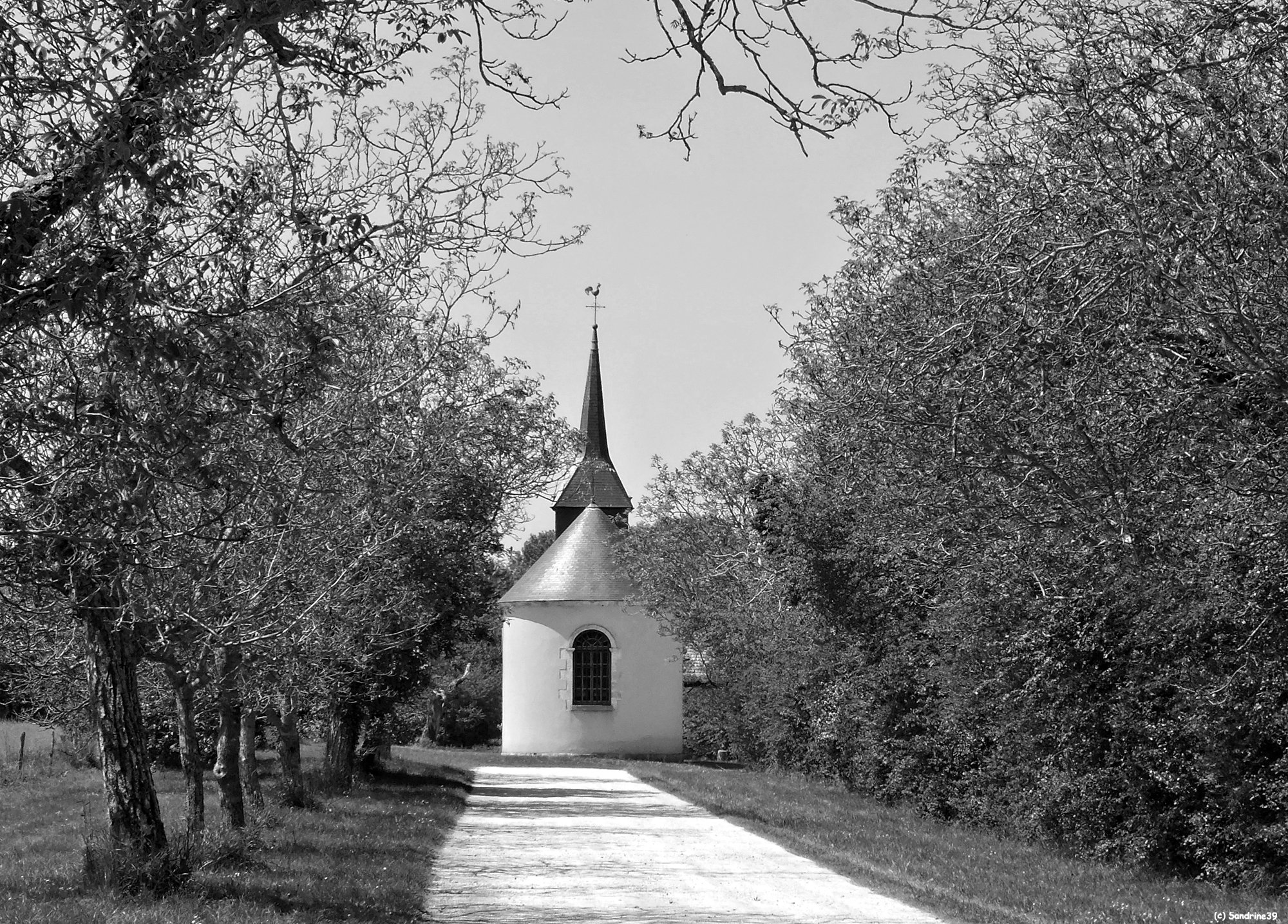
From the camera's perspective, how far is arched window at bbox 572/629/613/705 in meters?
42.1

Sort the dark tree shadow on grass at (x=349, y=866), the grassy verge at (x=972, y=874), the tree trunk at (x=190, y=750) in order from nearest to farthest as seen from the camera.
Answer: the dark tree shadow on grass at (x=349, y=866)
the grassy verge at (x=972, y=874)
the tree trunk at (x=190, y=750)

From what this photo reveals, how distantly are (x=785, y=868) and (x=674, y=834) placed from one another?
369cm

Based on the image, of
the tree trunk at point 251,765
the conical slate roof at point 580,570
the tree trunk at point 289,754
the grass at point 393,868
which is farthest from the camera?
the conical slate roof at point 580,570

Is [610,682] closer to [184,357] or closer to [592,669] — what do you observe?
[592,669]

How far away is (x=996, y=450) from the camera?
1098 cm

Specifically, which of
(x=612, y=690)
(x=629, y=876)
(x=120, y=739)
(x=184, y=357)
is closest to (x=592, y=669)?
(x=612, y=690)

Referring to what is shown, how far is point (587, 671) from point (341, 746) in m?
21.5

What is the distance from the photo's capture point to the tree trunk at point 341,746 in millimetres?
20828

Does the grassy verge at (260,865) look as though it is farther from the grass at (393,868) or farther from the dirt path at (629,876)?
the dirt path at (629,876)

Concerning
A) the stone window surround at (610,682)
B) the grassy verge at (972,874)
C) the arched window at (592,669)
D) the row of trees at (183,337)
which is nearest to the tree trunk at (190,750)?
the row of trees at (183,337)

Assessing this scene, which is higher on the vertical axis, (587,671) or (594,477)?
(594,477)

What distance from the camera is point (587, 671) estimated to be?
4231 cm

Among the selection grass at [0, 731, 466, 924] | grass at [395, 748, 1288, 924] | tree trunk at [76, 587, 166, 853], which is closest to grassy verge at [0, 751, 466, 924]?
grass at [0, 731, 466, 924]

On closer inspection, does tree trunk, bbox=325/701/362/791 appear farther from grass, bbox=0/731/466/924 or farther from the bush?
the bush
